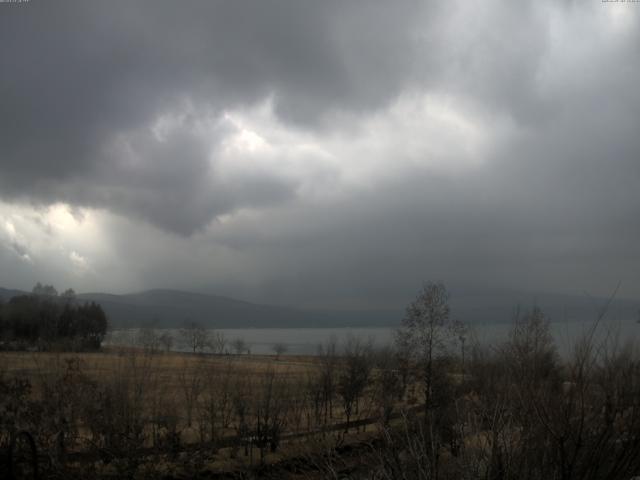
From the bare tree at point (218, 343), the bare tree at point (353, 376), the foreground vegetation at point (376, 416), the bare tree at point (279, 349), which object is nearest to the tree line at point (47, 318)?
the bare tree at point (218, 343)

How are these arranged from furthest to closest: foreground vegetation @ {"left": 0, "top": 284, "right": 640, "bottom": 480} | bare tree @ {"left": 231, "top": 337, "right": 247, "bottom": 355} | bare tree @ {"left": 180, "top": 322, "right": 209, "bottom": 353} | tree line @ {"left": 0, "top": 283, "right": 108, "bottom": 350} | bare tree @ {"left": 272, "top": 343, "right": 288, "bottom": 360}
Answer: bare tree @ {"left": 180, "top": 322, "right": 209, "bottom": 353} < bare tree @ {"left": 231, "top": 337, "right": 247, "bottom": 355} < bare tree @ {"left": 272, "top": 343, "right": 288, "bottom": 360} < tree line @ {"left": 0, "top": 283, "right": 108, "bottom": 350} < foreground vegetation @ {"left": 0, "top": 284, "right": 640, "bottom": 480}

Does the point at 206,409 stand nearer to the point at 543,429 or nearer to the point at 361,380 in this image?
the point at 361,380

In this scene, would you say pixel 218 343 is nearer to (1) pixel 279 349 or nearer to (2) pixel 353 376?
(1) pixel 279 349

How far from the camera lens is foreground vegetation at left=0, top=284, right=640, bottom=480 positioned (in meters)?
7.33

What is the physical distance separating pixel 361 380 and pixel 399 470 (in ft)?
109

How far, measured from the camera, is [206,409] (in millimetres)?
28828

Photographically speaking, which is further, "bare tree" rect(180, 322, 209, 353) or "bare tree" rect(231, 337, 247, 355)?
"bare tree" rect(180, 322, 209, 353)

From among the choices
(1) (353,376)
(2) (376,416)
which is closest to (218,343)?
(1) (353,376)

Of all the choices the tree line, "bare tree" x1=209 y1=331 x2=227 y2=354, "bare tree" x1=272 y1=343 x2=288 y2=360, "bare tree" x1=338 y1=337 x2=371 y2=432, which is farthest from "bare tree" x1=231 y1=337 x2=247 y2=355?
"bare tree" x1=338 y1=337 x2=371 y2=432

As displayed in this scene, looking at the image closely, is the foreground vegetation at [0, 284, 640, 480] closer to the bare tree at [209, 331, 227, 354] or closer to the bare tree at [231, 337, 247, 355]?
the bare tree at [209, 331, 227, 354]

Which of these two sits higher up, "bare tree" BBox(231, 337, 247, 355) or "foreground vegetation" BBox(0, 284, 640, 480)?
"foreground vegetation" BBox(0, 284, 640, 480)

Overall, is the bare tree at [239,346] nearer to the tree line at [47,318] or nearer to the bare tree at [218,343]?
the bare tree at [218,343]

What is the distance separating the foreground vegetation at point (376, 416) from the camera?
24.1ft

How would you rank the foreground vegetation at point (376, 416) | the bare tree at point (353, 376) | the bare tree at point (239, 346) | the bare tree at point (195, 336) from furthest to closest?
the bare tree at point (195, 336) → the bare tree at point (239, 346) → the bare tree at point (353, 376) → the foreground vegetation at point (376, 416)
